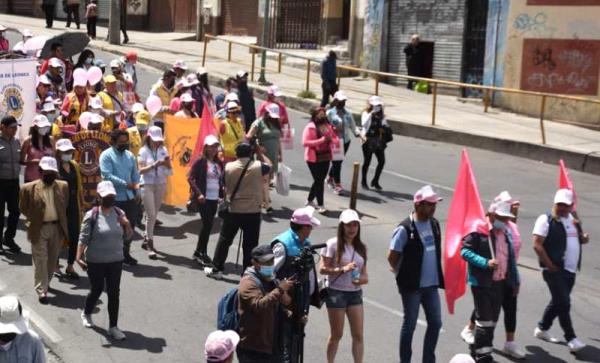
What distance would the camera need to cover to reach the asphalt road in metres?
10.2

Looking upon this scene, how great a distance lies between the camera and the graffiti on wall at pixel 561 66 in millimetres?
24711

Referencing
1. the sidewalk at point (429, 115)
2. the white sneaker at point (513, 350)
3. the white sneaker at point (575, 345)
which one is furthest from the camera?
the sidewalk at point (429, 115)

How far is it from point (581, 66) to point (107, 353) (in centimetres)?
1750

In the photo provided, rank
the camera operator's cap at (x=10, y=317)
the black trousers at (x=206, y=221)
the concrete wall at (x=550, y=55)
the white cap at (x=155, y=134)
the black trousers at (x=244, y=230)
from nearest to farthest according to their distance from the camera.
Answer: the camera operator's cap at (x=10, y=317) < the black trousers at (x=244, y=230) < the black trousers at (x=206, y=221) < the white cap at (x=155, y=134) < the concrete wall at (x=550, y=55)

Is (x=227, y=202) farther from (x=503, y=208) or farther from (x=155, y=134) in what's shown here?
(x=503, y=208)

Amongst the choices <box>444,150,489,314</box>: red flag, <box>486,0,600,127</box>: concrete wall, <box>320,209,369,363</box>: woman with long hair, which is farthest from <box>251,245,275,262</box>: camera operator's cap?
<box>486,0,600,127</box>: concrete wall

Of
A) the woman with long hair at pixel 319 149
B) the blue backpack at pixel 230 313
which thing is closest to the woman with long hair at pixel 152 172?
the woman with long hair at pixel 319 149

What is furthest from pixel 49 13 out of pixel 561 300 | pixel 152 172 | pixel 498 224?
pixel 498 224

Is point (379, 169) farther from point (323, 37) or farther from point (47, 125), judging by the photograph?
point (323, 37)

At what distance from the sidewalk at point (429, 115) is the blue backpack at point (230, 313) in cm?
1349

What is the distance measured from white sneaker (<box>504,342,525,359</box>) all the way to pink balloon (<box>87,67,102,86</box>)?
27.6 ft

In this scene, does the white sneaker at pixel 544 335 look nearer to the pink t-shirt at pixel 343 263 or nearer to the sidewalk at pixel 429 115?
the pink t-shirt at pixel 343 263

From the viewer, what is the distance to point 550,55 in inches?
1002

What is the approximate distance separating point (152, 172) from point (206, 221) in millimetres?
964
